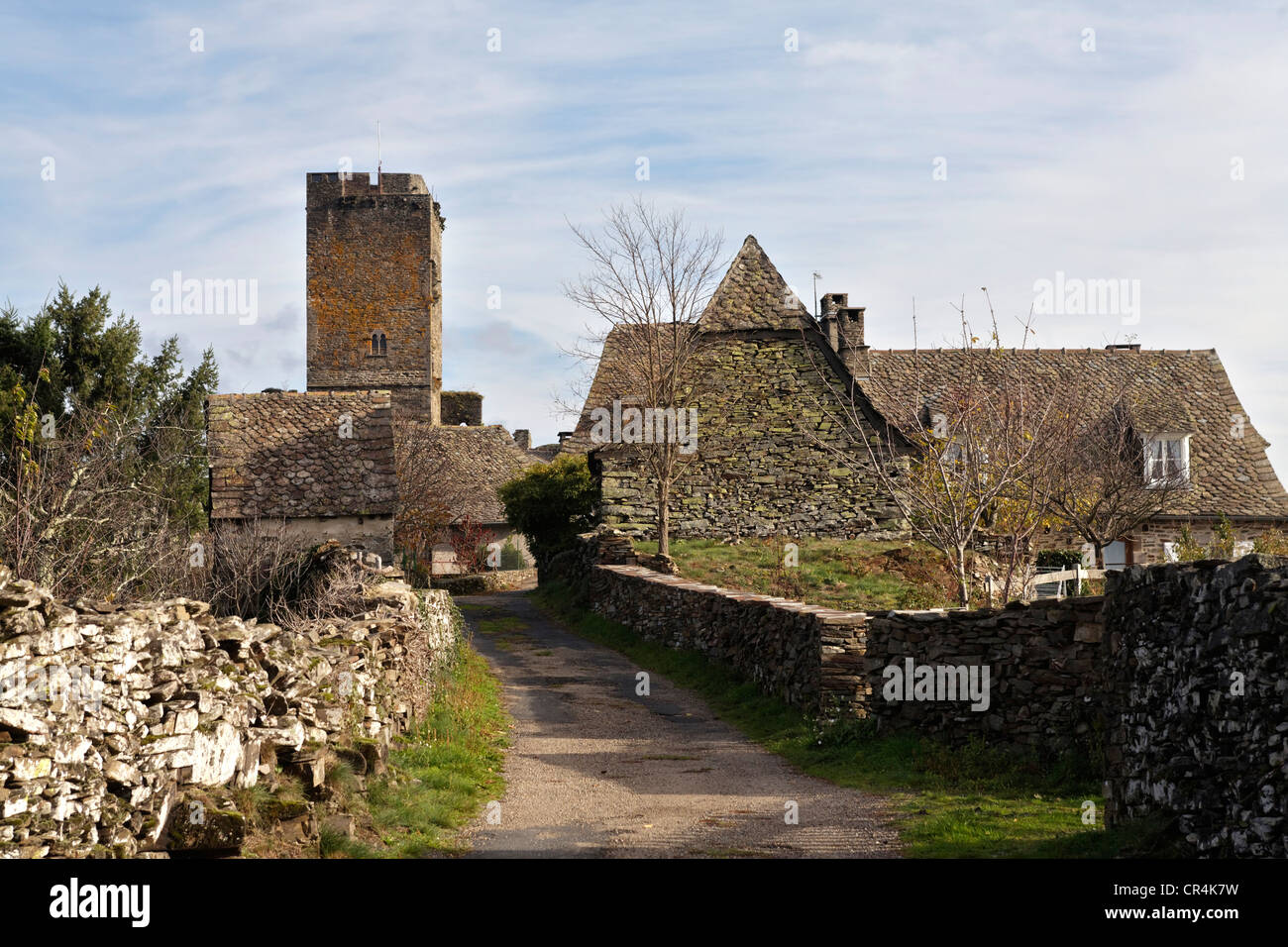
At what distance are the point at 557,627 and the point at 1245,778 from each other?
19.7 meters

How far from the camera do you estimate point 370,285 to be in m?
62.0

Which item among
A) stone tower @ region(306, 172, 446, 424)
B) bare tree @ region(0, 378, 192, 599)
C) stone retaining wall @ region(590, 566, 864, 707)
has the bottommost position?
stone retaining wall @ region(590, 566, 864, 707)

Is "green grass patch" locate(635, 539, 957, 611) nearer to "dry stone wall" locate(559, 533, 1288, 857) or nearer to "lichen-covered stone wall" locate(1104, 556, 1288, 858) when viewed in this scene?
"dry stone wall" locate(559, 533, 1288, 857)

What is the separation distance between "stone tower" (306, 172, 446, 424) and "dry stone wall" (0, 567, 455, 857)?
52.9 meters

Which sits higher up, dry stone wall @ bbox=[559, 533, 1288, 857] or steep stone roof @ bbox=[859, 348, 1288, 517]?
steep stone roof @ bbox=[859, 348, 1288, 517]

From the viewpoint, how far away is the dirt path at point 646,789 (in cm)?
923

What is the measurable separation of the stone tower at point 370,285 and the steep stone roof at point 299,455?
3769 centimetres

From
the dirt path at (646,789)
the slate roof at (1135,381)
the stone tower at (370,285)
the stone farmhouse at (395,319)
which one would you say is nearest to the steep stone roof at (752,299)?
the slate roof at (1135,381)

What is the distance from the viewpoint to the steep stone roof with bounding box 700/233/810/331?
3111cm

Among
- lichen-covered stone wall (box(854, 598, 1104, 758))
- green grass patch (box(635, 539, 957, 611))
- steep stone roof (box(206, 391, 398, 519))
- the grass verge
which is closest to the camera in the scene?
the grass verge

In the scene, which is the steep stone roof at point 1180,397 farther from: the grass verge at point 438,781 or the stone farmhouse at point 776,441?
the grass verge at point 438,781

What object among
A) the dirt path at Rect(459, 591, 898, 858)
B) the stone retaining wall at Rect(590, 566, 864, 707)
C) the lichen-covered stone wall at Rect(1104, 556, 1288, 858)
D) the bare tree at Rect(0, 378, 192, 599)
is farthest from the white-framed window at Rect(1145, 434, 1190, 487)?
the bare tree at Rect(0, 378, 192, 599)
